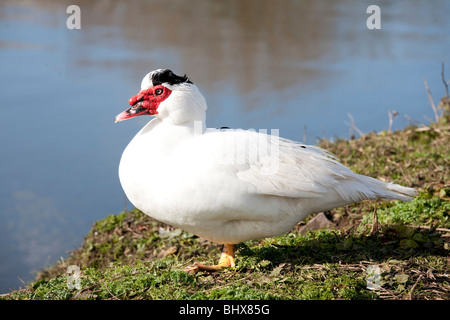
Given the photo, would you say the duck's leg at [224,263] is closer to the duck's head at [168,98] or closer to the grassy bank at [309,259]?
the grassy bank at [309,259]

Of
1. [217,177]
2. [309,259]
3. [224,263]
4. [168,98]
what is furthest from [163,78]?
[309,259]

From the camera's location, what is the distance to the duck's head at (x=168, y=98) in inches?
139

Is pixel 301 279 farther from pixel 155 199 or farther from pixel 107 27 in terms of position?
pixel 107 27

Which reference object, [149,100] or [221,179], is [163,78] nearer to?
[149,100]

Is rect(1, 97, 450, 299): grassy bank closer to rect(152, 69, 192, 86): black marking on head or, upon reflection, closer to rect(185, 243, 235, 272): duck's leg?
rect(185, 243, 235, 272): duck's leg

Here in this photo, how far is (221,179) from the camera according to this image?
10.8 feet

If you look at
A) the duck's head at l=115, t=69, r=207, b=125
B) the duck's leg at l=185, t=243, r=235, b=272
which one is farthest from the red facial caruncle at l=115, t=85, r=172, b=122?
the duck's leg at l=185, t=243, r=235, b=272

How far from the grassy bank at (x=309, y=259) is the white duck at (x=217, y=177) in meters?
0.29

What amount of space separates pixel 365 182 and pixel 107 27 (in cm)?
712

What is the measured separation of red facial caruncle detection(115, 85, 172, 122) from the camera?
355 centimetres

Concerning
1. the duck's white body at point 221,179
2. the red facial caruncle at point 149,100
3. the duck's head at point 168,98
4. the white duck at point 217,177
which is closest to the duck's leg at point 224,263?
the white duck at point 217,177

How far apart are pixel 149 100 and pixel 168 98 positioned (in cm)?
13

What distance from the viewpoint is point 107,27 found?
9773mm

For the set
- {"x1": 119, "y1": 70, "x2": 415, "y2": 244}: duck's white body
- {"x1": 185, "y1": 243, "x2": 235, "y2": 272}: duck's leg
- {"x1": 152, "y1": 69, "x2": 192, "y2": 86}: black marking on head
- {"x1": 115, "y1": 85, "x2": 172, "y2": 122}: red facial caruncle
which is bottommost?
{"x1": 185, "y1": 243, "x2": 235, "y2": 272}: duck's leg
